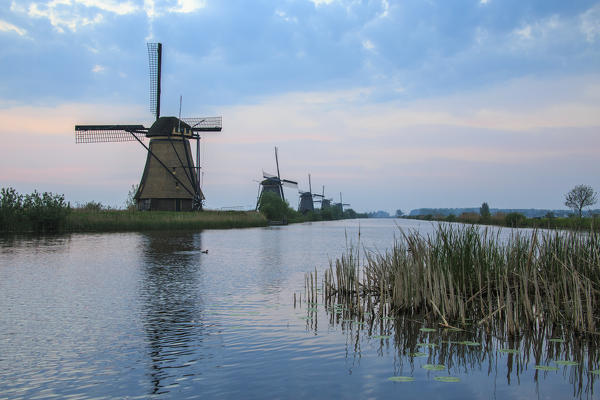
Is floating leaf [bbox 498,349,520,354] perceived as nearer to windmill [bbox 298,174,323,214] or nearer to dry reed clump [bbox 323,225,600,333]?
dry reed clump [bbox 323,225,600,333]

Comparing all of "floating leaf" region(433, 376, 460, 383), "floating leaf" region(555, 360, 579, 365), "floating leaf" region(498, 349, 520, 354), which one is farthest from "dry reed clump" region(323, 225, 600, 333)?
"floating leaf" region(433, 376, 460, 383)

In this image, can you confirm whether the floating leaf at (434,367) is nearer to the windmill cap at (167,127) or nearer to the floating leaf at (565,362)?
the floating leaf at (565,362)

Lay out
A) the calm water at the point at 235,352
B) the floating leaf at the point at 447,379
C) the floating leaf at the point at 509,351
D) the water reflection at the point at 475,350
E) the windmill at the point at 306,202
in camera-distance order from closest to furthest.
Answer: the calm water at the point at 235,352 < the floating leaf at the point at 447,379 < the water reflection at the point at 475,350 < the floating leaf at the point at 509,351 < the windmill at the point at 306,202

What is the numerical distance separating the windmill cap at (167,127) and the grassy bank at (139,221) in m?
7.56

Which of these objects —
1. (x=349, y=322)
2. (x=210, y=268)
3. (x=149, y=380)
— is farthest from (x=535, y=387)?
(x=210, y=268)

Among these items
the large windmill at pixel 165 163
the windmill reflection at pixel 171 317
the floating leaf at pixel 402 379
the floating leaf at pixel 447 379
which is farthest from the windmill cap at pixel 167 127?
the floating leaf at pixel 447 379

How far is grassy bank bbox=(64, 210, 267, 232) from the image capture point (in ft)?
127

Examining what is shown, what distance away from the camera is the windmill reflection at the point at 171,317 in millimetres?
6477

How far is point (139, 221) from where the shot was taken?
40.6 m

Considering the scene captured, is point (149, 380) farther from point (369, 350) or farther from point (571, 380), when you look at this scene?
point (571, 380)

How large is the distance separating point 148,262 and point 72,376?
44.7 feet

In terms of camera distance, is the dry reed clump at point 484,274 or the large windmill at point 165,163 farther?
the large windmill at point 165,163

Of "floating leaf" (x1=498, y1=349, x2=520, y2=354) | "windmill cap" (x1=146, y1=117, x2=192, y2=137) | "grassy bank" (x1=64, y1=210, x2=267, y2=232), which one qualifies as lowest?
"floating leaf" (x1=498, y1=349, x2=520, y2=354)

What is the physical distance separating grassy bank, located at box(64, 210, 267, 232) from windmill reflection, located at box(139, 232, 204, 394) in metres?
21.7
